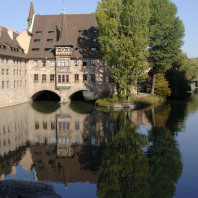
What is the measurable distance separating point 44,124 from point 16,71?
23.0 metres

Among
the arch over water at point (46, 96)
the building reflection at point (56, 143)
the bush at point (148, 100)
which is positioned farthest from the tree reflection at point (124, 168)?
the arch over water at point (46, 96)

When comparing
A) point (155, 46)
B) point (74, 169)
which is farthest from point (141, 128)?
point (155, 46)

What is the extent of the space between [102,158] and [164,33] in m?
40.5

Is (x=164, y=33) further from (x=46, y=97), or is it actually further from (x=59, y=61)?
(x=46, y=97)

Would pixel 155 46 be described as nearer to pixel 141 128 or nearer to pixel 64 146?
pixel 141 128

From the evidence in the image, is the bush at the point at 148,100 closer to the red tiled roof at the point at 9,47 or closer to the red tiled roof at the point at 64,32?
the red tiled roof at the point at 64,32

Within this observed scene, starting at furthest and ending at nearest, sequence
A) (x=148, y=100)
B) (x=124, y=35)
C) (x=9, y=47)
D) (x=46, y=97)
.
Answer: (x=46, y=97), (x=148, y=100), (x=9, y=47), (x=124, y=35)

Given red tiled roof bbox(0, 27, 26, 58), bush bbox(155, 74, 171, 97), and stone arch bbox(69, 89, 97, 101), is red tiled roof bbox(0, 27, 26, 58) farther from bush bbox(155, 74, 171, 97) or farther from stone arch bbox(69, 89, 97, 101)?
bush bbox(155, 74, 171, 97)

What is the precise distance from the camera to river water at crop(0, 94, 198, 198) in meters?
14.8

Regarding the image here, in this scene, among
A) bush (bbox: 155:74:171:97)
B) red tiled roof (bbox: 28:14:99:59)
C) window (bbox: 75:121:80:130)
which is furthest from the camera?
bush (bbox: 155:74:171:97)

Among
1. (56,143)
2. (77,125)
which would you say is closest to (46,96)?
(77,125)

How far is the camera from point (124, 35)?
→ 46.6 metres

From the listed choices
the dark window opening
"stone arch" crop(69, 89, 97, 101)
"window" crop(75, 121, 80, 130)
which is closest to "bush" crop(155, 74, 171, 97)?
"stone arch" crop(69, 89, 97, 101)

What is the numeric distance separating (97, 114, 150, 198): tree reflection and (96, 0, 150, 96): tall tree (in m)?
21.8
